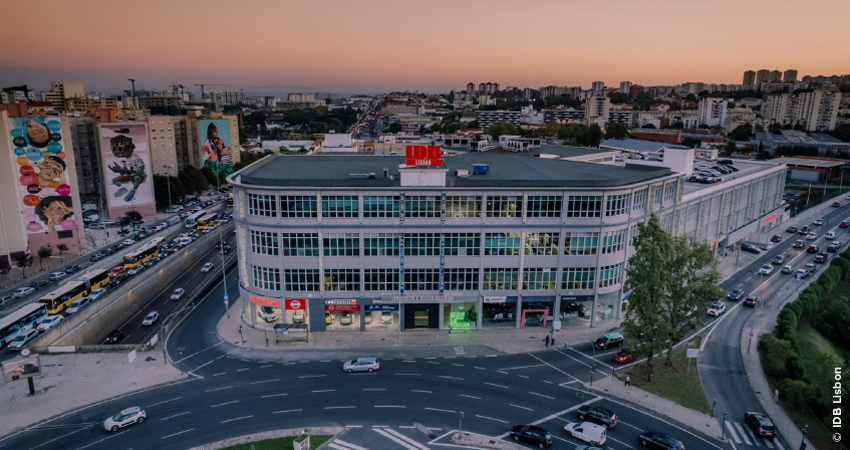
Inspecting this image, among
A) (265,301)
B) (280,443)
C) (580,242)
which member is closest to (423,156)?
(580,242)

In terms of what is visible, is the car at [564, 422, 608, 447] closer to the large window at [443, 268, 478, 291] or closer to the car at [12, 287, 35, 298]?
the large window at [443, 268, 478, 291]

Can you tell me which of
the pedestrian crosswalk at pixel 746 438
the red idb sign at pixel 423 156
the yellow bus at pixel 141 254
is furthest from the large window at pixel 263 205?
the pedestrian crosswalk at pixel 746 438

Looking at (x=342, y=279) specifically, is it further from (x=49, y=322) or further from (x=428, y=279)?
(x=49, y=322)

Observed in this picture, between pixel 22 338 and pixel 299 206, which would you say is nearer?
pixel 299 206

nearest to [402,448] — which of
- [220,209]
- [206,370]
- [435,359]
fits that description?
[435,359]

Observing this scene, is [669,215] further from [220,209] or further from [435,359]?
[220,209]

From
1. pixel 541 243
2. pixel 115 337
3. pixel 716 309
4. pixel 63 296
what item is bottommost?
pixel 115 337

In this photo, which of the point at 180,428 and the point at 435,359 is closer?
the point at 180,428
